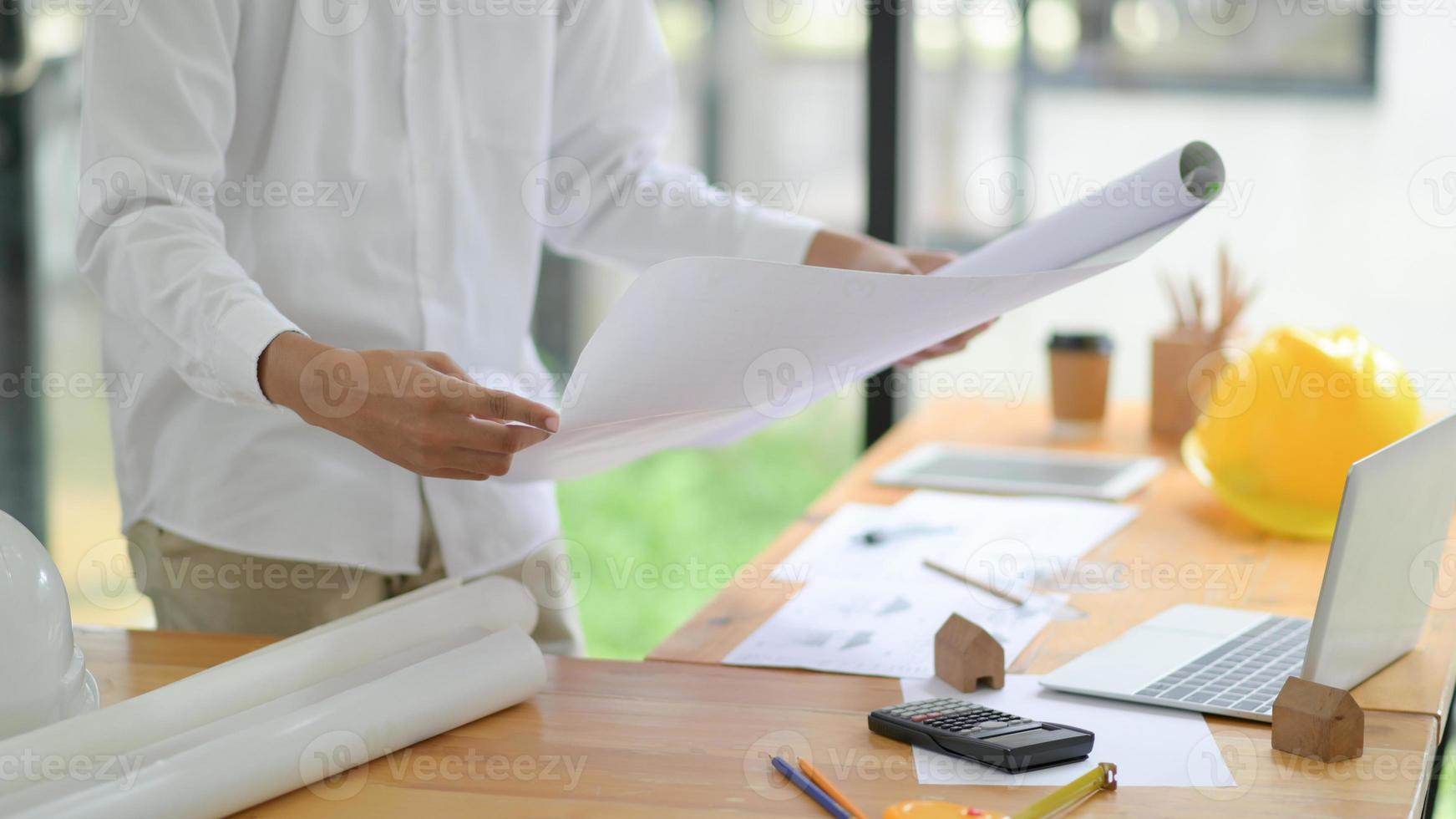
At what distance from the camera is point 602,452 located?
1.01 m

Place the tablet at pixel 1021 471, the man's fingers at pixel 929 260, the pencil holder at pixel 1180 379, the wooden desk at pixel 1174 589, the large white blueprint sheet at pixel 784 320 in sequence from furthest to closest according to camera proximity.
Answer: the pencil holder at pixel 1180 379 < the tablet at pixel 1021 471 < the man's fingers at pixel 929 260 < the wooden desk at pixel 1174 589 < the large white blueprint sheet at pixel 784 320

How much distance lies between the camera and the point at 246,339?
910 millimetres

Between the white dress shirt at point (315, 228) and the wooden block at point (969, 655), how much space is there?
16.8 inches

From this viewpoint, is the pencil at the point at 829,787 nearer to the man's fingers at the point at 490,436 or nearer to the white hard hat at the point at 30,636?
the man's fingers at the point at 490,436

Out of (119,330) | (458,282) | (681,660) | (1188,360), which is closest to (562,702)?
(681,660)

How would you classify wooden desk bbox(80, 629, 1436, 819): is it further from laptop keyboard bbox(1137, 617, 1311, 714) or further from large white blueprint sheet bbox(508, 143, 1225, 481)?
large white blueprint sheet bbox(508, 143, 1225, 481)

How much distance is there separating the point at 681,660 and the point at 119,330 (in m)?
0.59

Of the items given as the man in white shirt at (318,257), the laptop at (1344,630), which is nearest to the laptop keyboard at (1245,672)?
the laptop at (1344,630)

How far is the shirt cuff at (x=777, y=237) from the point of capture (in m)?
1.30

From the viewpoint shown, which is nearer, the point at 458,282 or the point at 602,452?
the point at 602,452

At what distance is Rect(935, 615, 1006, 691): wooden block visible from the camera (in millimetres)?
909

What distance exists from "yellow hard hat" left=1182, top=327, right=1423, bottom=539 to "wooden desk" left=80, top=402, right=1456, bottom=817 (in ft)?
0.62

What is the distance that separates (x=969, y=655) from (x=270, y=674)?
18.3 inches

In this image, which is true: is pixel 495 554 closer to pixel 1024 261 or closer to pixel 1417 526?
pixel 1024 261
